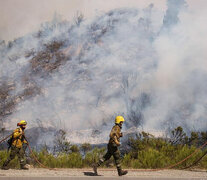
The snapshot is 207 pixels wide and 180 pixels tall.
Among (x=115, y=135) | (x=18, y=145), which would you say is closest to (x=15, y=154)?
(x=18, y=145)

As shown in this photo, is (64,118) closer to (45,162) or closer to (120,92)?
(120,92)

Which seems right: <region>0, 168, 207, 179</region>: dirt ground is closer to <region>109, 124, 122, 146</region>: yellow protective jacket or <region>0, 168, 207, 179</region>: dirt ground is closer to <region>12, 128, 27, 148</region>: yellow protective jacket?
<region>109, 124, 122, 146</region>: yellow protective jacket

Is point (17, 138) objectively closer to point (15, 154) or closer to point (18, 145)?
point (18, 145)

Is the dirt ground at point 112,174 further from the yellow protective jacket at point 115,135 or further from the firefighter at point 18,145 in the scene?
the firefighter at point 18,145

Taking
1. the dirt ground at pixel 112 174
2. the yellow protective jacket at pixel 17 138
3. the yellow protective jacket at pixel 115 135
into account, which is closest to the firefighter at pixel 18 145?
the yellow protective jacket at pixel 17 138

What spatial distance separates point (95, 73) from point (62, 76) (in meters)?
10.9

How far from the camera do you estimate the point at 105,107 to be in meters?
108

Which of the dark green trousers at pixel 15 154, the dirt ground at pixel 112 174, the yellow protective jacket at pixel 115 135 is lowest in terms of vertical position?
the dirt ground at pixel 112 174

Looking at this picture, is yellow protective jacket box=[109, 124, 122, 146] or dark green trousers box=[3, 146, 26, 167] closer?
yellow protective jacket box=[109, 124, 122, 146]

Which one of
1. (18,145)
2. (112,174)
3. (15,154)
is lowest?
(112,174)

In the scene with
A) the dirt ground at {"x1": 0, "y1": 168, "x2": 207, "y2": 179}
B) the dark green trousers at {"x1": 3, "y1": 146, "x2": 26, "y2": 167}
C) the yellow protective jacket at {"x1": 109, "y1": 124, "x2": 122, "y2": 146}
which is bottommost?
the dirt ground at {"x1": 0, "y1": 168, "x2": 207, "y2": 179}

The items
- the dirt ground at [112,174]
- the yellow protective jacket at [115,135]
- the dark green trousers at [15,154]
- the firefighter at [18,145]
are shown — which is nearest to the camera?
the dirt ground at [112,174]

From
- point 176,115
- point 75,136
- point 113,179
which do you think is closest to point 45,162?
point 113,179

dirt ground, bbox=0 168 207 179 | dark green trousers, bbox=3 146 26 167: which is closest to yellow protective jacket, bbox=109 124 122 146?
dirt ground, bbox=0 168 207 179
